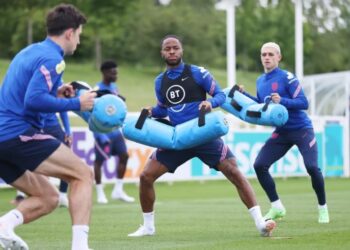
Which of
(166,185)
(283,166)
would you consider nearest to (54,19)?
(166,185)

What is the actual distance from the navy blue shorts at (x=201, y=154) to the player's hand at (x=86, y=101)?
9.21 ft

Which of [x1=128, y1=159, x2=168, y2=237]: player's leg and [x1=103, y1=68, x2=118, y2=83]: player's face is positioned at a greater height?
[x1=103, y1=68, x2=118, y2=83]: player's face

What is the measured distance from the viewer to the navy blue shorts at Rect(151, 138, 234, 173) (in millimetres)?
11219

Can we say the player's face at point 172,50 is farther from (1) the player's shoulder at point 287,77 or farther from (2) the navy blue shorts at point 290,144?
(2) the navy blue shorts at point 290,144

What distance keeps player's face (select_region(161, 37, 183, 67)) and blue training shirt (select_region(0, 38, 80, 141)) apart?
9.13ft

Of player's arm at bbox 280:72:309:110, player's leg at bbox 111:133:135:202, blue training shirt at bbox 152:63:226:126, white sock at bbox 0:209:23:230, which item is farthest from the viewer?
player's leg at bbox 111:133:135:202

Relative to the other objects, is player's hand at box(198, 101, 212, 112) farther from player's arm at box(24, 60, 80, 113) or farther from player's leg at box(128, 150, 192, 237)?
player's arm at box(24, 60, 80, 113)

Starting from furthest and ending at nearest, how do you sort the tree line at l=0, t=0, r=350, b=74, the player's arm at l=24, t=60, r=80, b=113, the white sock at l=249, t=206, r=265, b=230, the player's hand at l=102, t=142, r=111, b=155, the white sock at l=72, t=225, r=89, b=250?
the tree line at l=0, t=0, r=350, b=74, the player's hand at l=102, t=142, r=111, b=155, the white sock at l=249, t=206, r=265, b=230, the white sock at l=72, t=225, r=89, b=250, the player's arm at l=24, t=60, r=80, b=113

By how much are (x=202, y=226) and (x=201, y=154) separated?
166cm

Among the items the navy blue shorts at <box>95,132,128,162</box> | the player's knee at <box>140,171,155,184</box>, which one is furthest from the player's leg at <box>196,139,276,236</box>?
the navy blue shorts at <box>95,132,128,162</box>

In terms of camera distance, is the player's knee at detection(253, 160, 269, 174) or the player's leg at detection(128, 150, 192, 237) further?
the player's knee at detection(253, 160, 269, 174)

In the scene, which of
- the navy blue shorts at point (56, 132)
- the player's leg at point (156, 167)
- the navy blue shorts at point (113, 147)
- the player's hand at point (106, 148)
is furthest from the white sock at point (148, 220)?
the player's hand at point (106, 148)

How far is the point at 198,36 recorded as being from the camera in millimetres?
73375

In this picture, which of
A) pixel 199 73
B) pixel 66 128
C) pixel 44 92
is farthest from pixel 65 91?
pixel 66 128
